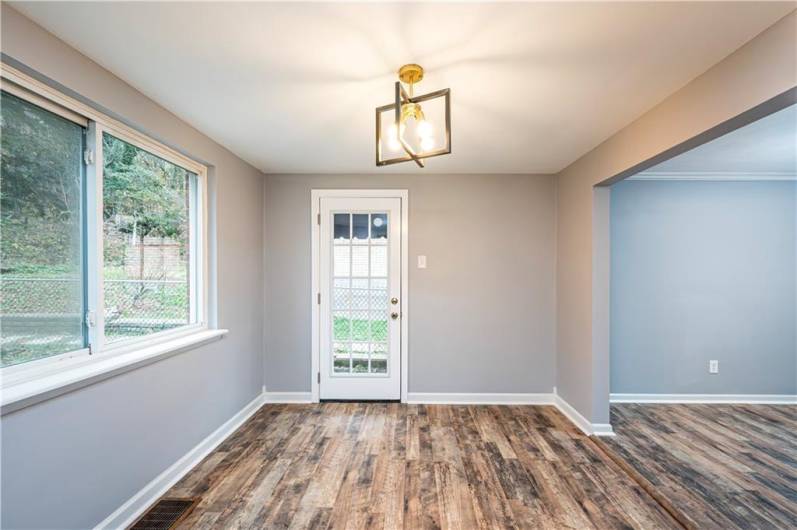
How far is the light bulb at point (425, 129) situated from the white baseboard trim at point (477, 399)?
2845mm

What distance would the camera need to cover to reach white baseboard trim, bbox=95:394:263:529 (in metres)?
1.89

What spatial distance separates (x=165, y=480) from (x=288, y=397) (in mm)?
1563

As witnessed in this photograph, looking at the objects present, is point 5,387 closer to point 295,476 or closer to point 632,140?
point 295,476

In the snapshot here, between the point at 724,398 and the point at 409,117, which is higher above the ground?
the point at 409,117

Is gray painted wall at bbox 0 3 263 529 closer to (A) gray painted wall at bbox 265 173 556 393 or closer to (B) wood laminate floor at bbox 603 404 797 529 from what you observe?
(A) gray painted wall at bbox 265 173 556 393

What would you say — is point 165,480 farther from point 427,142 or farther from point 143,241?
point 427,142

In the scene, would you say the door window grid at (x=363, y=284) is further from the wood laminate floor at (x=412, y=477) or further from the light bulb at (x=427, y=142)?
the light bulb at (x=427, y=142)

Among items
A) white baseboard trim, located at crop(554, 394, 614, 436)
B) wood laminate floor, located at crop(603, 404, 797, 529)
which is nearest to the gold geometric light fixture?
wood laminate floor, located at crop(603, 404, 797, 529)

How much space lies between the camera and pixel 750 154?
10.1 ft

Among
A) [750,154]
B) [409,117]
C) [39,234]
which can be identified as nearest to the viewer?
[39,234]

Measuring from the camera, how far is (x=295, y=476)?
240cm

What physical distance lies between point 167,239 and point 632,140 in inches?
128

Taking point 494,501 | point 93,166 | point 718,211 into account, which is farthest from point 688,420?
point 93,166

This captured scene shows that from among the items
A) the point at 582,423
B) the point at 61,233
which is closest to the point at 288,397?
the point at 61,233
